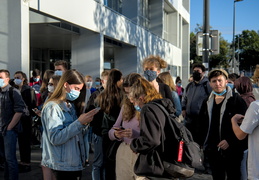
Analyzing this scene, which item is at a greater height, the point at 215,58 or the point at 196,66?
the point at 215,58

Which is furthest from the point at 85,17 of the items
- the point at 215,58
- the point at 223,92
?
the point at 215,58

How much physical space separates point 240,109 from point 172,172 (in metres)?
1.75

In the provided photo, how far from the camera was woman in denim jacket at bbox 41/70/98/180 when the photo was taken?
2955mm

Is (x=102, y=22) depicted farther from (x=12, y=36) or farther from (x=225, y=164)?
(x=225, y=164)

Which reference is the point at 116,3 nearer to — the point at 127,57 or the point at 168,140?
the point at 127,57

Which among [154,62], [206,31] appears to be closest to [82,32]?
[206,31]

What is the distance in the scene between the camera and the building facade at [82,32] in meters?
8.29

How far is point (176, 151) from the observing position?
8.87 ft

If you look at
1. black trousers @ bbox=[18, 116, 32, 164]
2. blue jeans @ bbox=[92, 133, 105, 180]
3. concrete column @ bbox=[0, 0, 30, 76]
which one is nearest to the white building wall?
concrete column @ bbox=[0, 0, 30, 76]

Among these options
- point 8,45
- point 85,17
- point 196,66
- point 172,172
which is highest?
point 85,17

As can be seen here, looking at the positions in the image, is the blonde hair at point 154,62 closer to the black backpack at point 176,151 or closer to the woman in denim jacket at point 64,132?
the woman in denim jacket at point 64,132

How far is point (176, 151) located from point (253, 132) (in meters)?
0.68

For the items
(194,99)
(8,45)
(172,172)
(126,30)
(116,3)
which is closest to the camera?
(172,172)

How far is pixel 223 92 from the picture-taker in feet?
13.8
